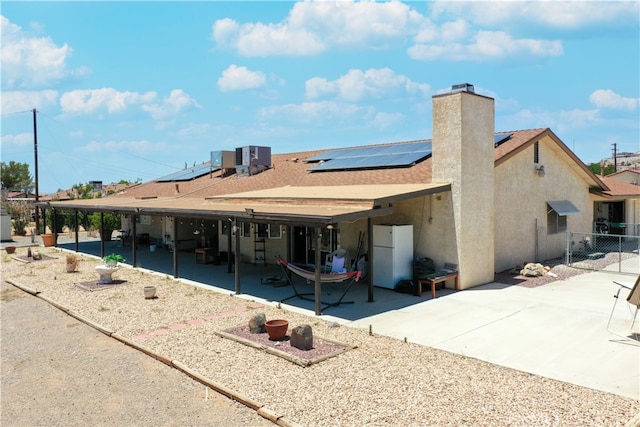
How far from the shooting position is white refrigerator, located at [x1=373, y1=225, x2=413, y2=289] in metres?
12.5

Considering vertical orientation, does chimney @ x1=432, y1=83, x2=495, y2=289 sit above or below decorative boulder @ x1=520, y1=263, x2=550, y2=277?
above

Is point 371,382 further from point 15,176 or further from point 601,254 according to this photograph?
point 15,176

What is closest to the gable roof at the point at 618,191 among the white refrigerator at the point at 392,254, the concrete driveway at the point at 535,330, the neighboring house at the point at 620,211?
the neighboring house at the point at 620,211

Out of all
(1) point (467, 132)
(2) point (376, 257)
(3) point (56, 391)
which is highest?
(1) point (467, 132)

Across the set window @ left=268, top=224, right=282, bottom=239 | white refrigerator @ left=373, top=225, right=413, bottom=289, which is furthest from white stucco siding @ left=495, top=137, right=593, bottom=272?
window @ left=268, top=224, right=282, bottom=239

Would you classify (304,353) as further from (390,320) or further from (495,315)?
(495,315)

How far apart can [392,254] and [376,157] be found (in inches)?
253

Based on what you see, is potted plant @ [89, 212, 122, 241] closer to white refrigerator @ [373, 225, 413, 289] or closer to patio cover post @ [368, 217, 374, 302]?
white refrigerator @ [373, 225, 413, 289]

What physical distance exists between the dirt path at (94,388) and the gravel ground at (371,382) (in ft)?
1.29

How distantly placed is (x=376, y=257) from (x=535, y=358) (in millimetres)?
5875

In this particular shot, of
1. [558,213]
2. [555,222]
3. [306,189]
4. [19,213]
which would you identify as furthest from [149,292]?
[19,213]

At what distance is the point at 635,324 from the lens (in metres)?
9.26

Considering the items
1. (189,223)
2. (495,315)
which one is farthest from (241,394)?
(189,223)

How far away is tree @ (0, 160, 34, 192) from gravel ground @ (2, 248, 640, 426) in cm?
5744
